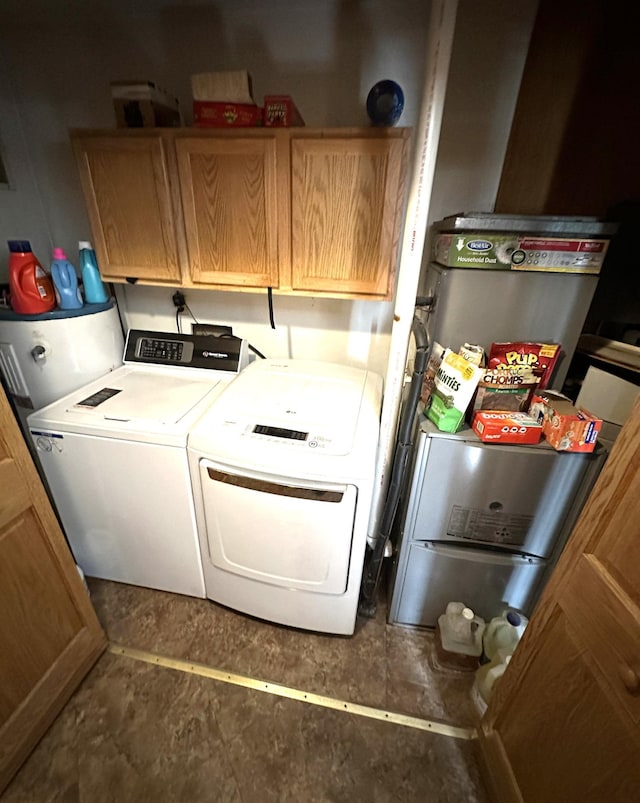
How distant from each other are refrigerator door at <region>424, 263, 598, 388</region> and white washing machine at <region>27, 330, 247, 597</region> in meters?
0.97

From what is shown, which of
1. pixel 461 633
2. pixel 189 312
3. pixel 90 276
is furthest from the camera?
pixel 189 312

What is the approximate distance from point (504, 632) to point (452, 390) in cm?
99

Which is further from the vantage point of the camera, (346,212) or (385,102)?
(346,212)

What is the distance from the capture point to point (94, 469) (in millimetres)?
1321

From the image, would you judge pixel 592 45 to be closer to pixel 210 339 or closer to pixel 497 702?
pixel 210 339

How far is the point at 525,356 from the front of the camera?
45.9 inches

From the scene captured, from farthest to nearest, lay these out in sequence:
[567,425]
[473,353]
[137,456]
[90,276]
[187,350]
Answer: [187,350]
[90,276]
[137,456]
[473,353]
[567,425]

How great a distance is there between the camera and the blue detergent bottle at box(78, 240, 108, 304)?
61.2 inches

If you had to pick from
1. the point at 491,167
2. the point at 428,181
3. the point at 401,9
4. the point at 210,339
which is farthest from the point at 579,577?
the point at 401,9

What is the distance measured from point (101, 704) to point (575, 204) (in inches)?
97.8

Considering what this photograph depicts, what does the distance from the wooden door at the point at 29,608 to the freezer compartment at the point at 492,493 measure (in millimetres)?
1235

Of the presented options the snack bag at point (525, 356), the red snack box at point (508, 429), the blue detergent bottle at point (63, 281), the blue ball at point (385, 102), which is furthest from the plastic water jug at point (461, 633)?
the blue detergent bottle at point (63, 281)

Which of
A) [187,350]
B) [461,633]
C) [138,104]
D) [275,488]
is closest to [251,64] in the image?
Answer: [138,104]

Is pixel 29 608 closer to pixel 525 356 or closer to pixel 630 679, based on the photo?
pixel 630 679
